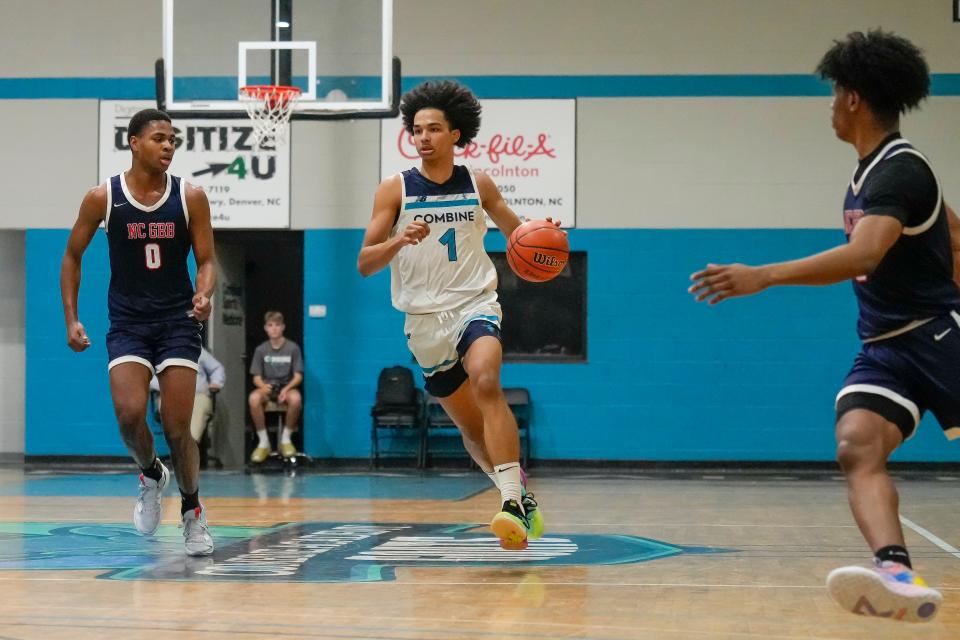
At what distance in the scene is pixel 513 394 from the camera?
1270cm

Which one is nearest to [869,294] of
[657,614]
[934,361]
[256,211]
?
[934,361]

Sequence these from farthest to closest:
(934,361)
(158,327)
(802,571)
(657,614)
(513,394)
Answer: (513,394), (158,327), (802,571), (657,614), (934,361)

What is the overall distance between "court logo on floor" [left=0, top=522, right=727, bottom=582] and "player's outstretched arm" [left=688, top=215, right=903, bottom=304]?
2202 millimetres

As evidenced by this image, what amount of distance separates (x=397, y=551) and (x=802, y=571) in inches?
71.5

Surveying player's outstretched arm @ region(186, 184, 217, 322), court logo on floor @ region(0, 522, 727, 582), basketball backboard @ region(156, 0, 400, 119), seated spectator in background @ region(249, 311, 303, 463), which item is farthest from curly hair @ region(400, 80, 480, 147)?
seated spectator in background @ region(249, 311, 303, 463)

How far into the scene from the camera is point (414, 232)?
510 cm

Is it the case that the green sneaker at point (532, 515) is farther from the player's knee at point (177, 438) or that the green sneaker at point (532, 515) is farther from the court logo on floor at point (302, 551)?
the player's knee at point (177, 438)

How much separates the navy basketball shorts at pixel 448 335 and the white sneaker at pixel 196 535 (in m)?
1.21

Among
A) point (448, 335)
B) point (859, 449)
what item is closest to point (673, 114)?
point (448, 335)

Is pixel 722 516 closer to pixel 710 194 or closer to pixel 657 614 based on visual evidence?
pixel 657 614

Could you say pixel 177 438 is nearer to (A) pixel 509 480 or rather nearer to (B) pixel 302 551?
(B) pixel 302 551

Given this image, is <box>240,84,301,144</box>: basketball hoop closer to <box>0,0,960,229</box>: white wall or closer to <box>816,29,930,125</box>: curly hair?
<box>0,0,960,229</box>: white wall

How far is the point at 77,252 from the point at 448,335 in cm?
177

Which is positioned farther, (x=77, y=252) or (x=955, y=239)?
(x=77, y=252)
